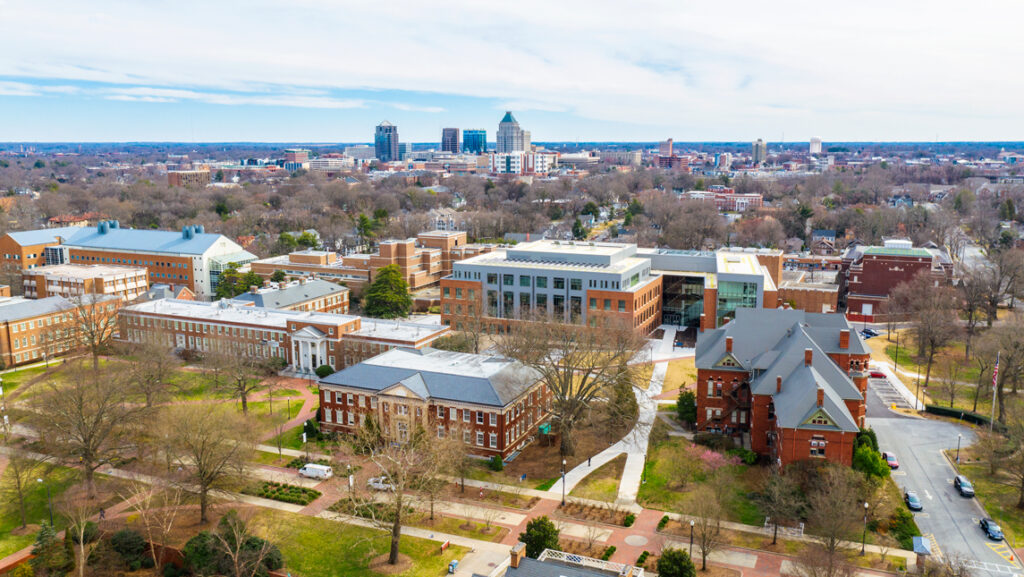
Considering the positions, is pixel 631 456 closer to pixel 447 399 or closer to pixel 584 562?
pixel 447 399

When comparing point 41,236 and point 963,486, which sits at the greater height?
point 41,236

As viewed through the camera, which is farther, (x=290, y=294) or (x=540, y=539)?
(x=290, y=294)

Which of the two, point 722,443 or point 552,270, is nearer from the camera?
point 722,443

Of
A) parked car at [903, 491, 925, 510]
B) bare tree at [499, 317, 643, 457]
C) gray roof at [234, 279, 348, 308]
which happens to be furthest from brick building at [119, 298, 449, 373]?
parked car at [903, 491, 925, 510]

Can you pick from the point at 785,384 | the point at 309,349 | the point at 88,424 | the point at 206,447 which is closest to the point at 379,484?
the point at 206,447

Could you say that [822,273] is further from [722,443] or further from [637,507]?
[637,507]

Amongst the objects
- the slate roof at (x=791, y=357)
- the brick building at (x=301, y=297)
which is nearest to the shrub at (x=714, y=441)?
the slate roof at (x=791, y=357)

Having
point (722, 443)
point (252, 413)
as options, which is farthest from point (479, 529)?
point (252, 413)

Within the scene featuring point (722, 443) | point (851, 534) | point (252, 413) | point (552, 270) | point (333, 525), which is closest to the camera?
point (851, 534)

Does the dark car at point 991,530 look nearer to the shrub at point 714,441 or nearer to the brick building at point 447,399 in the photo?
the shrub at point 714,441
